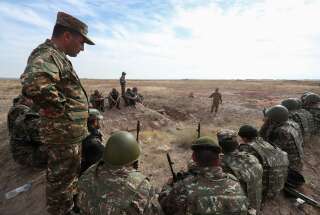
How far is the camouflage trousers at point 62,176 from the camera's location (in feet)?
11.9

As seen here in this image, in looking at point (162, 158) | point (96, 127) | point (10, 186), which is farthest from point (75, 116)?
point (162, 158)

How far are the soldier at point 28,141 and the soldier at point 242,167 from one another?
3622 millimetres

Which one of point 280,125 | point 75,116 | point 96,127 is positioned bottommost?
point 280,125

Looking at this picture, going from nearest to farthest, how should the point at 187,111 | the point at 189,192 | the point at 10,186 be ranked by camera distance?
the point at 189,192, the point at 10,186, the point at 187,111

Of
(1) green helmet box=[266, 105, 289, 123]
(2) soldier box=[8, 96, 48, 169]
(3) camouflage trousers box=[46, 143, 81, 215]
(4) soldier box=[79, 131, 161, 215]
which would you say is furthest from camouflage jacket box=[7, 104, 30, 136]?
(1) green helmet box=[266, 105, 289, 123]

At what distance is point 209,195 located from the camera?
301 cm

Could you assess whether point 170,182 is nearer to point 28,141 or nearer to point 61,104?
point 61,104

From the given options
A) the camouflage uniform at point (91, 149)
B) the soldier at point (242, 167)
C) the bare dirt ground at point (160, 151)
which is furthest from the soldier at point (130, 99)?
the soldier at point (242, 167)

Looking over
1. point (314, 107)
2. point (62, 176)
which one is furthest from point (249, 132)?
point (314, 107)

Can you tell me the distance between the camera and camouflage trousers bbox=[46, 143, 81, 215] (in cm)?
363

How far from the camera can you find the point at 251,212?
3586 millimetres

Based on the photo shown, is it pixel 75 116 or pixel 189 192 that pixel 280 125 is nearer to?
pixel 189 192

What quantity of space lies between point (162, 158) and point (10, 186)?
392 cm

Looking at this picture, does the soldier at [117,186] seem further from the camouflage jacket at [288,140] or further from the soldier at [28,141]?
the camouflage jacket at [288,140]
